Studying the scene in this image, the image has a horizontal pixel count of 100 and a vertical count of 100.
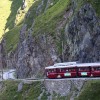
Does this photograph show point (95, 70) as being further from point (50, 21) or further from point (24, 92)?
point (50, 21)

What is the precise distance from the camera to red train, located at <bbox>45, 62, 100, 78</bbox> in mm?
78562

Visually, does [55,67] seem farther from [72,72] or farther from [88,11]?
[88,11]

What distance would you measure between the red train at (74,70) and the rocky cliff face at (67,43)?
24.7 ft

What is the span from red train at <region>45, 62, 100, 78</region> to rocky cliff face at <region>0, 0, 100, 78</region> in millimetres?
7517

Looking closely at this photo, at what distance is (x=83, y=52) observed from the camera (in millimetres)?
91250

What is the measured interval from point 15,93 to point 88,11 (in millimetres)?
26423

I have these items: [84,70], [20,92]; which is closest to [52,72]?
[84,70]

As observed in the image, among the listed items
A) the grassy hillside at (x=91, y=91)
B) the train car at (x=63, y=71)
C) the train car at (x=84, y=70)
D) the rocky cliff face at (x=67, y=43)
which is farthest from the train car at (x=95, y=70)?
the rocky cliff face at (x=67, y=43)

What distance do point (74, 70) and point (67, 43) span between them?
20299 mm

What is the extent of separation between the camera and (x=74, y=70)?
8288cm

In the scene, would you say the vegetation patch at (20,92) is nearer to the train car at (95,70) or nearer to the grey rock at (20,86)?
the grey rock at (20,86)

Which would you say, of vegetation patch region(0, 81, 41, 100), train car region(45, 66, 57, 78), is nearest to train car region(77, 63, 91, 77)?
train car region(45, 66, 57, 78)

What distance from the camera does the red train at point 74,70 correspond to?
7856 cm

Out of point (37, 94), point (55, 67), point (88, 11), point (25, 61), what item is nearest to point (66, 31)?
point (88, 11)
